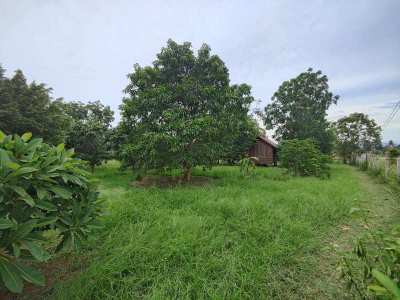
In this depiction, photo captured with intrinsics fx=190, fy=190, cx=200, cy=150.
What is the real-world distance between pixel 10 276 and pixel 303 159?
1097cm

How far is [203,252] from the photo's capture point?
95.2 inches

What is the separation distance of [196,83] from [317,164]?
7428 mm

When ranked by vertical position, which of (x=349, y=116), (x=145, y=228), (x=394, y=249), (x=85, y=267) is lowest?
(x=85, y=267)

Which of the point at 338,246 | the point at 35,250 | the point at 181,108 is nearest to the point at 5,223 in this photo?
the point at 35,250

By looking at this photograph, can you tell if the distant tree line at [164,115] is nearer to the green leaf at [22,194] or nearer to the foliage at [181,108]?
the foliage at [181,108]

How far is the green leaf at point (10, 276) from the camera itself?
1071 mm

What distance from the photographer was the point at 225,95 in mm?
7023

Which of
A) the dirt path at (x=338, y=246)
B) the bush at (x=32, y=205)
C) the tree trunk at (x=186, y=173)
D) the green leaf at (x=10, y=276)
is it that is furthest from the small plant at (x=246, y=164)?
the green leaf at (x=10, y=276)

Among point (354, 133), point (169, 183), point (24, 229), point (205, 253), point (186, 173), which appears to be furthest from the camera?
point (354, 133)

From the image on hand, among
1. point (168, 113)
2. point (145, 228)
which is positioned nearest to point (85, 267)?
point (145, 228)

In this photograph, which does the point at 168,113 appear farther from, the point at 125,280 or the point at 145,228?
the point at 125,280

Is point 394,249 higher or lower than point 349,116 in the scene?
lower

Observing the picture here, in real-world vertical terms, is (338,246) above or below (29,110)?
below

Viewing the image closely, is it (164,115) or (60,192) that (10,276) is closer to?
(60,192)
